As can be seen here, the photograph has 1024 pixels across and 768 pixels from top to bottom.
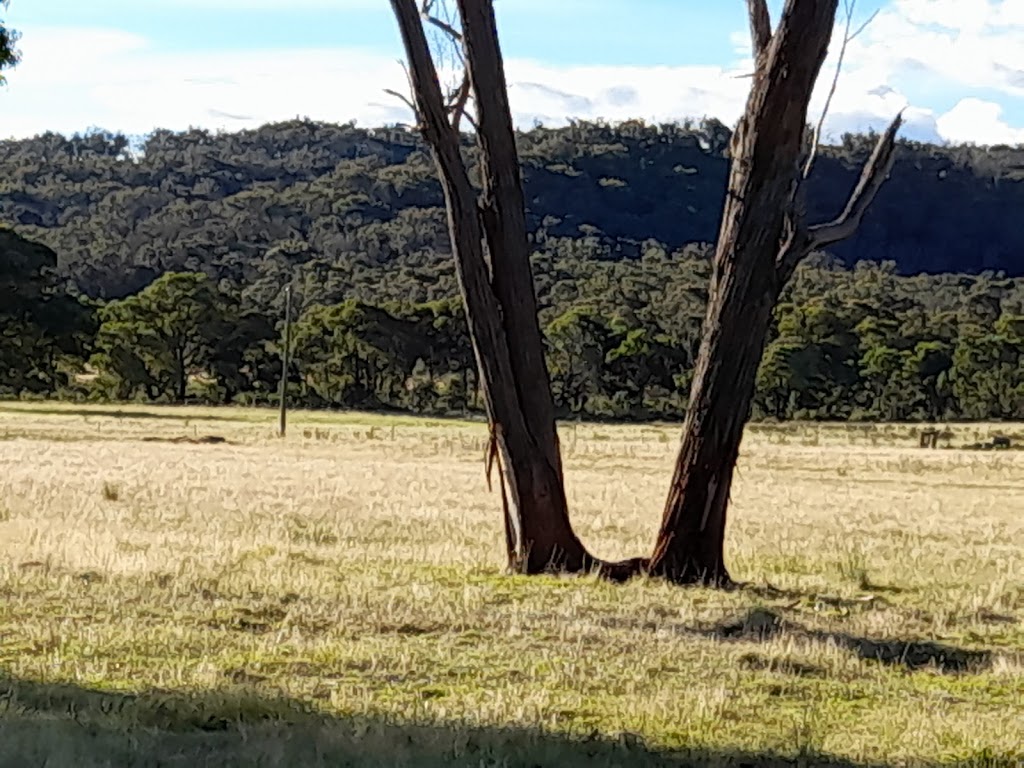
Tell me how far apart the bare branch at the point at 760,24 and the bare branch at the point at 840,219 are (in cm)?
116

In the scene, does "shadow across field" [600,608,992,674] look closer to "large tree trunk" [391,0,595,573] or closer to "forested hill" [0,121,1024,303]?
"large tree trunk" [391,0,595,573]

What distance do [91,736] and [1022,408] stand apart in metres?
69.1

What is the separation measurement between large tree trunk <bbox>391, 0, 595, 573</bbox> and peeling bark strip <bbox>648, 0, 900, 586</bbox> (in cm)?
99

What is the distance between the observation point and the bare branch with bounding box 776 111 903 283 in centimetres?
1193

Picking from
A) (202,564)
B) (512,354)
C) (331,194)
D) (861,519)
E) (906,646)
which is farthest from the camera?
(331,194)

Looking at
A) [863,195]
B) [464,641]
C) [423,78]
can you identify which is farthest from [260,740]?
[863,195]

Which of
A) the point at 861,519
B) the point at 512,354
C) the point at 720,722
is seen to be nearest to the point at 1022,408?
the point at 861,519

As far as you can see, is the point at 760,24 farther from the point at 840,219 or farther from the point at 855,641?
the point at 855,641

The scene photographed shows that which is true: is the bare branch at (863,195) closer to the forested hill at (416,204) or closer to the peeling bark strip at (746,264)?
the peeling bark strip at (746,264)

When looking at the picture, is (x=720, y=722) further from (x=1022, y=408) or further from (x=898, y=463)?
(x=1022, y=408)

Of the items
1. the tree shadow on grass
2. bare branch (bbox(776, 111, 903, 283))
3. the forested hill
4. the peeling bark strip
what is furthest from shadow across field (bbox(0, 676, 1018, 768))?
the forested hill

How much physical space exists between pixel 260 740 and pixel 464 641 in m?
2.72

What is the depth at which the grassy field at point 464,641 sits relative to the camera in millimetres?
5848

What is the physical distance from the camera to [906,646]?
346 inches
